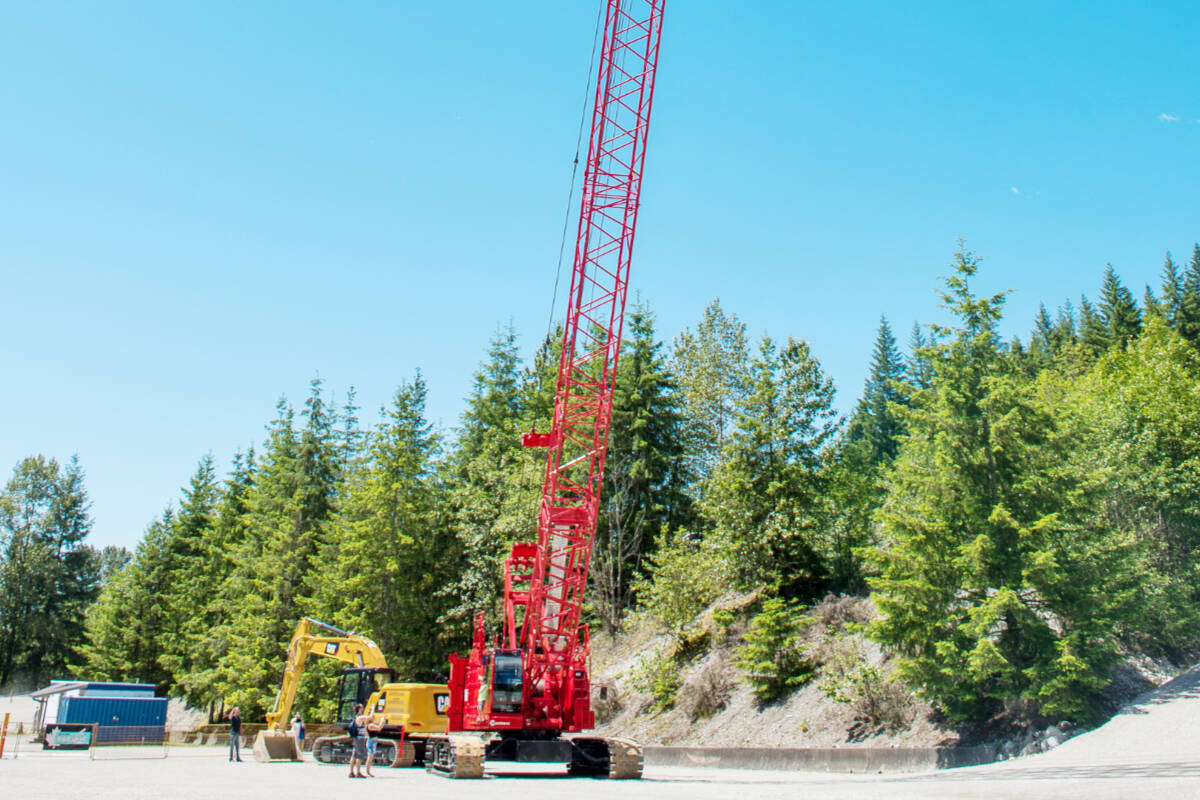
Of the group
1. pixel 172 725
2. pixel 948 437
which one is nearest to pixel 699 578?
pixel 948 437

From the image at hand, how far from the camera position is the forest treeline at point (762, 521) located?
69.8ft

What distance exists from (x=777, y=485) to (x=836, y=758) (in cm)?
1241

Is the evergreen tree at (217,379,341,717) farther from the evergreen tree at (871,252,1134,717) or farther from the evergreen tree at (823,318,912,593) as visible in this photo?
the evergreen tree at (871,252,1134,717)

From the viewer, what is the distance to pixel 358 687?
26031 millimetres

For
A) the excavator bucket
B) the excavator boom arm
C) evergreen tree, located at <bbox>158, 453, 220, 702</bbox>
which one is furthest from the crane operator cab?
evergreen tree, located at <bbox>158, 453, 220, 702</bbox>

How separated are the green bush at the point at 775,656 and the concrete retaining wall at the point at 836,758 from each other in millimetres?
3820

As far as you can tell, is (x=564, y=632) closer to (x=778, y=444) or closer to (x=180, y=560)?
(x=778, y=444)

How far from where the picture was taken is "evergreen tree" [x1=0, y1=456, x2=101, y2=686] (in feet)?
249

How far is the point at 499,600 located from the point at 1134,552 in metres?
28.4

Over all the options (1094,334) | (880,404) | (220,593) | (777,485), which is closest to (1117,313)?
(1094,334)

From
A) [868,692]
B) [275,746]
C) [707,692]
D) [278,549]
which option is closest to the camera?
[868,692]

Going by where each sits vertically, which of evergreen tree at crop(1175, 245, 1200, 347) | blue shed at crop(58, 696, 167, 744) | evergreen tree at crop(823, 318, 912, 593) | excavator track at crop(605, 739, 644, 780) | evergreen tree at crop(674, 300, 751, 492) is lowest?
blue shed at crop(58, 696, 167, 744)

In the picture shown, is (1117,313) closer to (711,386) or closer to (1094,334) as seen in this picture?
(1094,334)

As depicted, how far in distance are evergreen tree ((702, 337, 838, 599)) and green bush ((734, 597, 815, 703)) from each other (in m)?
3.00
